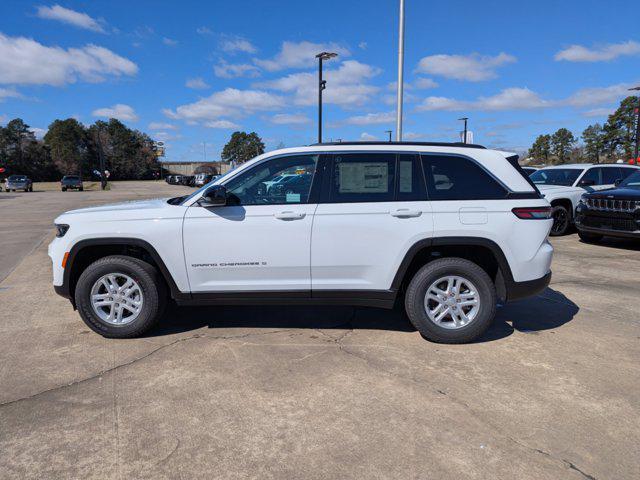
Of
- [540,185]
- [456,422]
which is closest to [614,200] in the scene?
[540,185]

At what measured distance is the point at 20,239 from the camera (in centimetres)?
1127

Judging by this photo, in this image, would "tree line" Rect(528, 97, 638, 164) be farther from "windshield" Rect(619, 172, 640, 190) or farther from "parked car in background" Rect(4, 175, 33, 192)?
"parked car in background" Rect(4, 175, 33, 192)

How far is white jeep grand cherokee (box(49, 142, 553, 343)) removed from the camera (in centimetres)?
425

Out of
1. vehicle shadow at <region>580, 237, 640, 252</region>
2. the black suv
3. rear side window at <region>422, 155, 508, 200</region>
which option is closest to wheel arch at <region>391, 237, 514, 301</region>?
rear side window at <region>422, 155, 508, 200</region>

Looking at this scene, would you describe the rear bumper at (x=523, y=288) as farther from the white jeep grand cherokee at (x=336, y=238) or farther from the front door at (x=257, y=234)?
the front door at (x=257, y=234)

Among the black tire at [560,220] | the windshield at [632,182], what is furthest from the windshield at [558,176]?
the windshield at [632,182]

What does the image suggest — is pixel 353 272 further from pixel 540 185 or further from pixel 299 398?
pixel 540 185

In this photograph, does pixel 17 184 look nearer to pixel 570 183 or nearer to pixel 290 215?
pixel 570 183

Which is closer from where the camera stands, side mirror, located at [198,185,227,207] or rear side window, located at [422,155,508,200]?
side mirror, located at [198,185,227,207]

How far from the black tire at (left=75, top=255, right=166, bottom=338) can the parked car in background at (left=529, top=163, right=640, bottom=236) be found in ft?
30.9

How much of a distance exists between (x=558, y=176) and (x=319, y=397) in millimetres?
11399

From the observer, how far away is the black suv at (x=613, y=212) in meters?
8.98

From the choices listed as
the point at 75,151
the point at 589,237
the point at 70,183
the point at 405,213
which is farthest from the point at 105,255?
the point at 75,151

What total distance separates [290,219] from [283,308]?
1630mm
